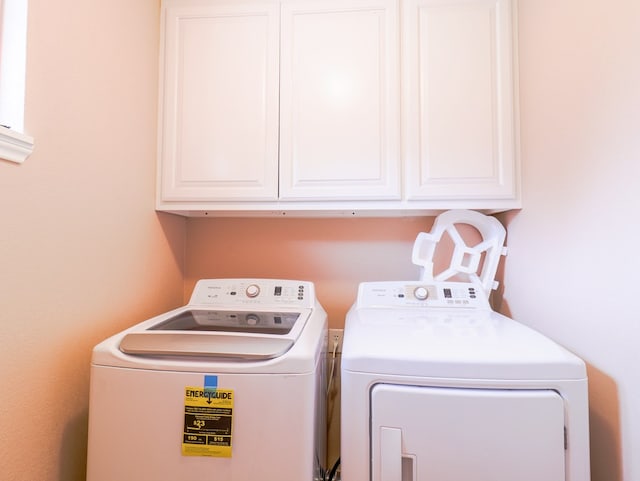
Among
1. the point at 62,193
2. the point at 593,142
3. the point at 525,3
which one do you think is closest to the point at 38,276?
the point at 62,193

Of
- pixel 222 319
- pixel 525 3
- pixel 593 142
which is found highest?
pixel 525 3

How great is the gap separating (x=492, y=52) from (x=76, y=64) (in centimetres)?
151

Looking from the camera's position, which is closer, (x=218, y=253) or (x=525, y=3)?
(x=525, y=3)

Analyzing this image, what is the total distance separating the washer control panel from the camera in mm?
1329

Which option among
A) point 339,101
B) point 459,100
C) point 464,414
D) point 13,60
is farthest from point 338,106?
point 464,414

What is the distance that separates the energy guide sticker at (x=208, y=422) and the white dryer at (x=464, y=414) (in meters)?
0.30

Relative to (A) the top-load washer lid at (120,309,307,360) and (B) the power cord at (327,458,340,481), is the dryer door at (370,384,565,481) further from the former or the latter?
(B) the power cord at (327,458,340,481)

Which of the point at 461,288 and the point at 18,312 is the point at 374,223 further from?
the point at 18,312

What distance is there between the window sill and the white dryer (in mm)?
986

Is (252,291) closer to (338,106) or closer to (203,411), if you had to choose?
(203,411)

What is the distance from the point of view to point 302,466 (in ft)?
2.55

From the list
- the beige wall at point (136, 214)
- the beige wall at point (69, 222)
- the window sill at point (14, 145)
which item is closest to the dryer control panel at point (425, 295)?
the beige wall at point (136, 214)

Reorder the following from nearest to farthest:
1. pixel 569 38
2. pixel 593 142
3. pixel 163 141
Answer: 1. pixel 593 142
2. pixel 569 38
3. pixel 163 141

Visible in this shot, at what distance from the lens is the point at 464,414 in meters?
0.75
